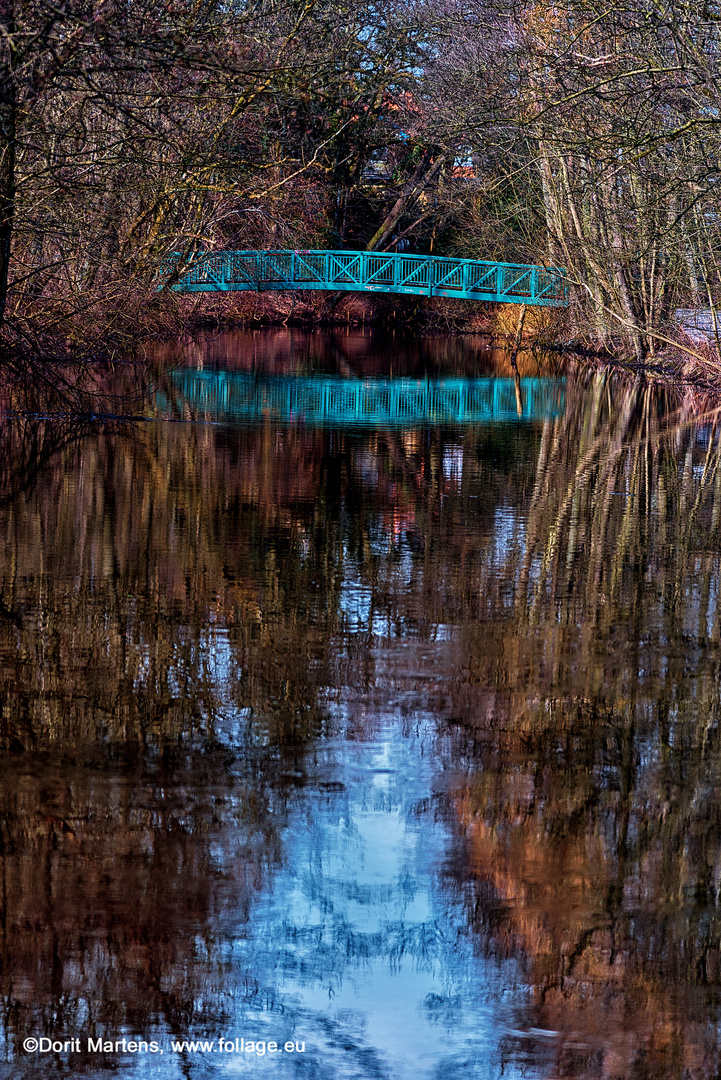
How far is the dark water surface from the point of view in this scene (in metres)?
3.15

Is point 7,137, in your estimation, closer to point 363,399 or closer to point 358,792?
point 358,792

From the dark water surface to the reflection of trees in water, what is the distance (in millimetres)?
12

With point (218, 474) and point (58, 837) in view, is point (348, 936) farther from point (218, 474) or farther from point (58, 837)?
point (218, 474)

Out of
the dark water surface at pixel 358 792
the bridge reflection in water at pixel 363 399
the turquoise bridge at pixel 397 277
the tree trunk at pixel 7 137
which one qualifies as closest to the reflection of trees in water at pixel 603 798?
the dark water surface at pixel 358 792

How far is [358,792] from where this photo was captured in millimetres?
4465

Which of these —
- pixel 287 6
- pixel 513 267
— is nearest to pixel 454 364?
pixel 513 267

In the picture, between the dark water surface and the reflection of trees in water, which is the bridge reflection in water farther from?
the reflection of trees in water

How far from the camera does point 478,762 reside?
A: 15.7 feet

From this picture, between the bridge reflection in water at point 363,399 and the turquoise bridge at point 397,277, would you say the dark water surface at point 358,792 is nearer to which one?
the bridge reflection in water at point 363,399

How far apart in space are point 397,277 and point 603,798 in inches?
1348

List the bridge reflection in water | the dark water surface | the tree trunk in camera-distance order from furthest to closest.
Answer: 1. the bridge reflection in water
2. the tree trunk
3. the dark water surface

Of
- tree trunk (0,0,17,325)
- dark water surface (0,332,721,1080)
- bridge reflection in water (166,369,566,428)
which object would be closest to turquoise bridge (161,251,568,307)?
bridge reflection in water (166,369,566,428)

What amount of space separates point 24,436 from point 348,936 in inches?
447

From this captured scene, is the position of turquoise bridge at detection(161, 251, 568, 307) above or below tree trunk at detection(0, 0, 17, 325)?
above
